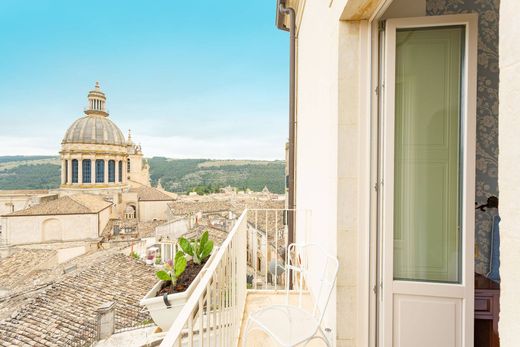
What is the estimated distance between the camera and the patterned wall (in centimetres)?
173

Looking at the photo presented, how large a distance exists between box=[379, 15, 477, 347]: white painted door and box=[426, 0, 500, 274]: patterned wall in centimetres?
66

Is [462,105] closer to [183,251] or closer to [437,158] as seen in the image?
[437,158]

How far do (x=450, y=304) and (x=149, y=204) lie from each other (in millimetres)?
25745

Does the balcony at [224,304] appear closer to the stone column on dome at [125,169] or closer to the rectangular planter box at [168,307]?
the rectangular planter box at [168,307]

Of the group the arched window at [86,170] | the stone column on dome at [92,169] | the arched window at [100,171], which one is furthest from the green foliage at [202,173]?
the arched window at [86,170]

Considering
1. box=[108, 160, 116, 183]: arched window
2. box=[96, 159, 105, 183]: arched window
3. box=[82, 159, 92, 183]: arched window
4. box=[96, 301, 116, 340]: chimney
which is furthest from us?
box=[108, 160, 116, 183]: arched window

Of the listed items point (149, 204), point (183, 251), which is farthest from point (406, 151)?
Answer: point (149, 204)

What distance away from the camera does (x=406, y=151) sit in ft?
Result: 4.48

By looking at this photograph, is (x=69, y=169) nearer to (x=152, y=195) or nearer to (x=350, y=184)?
(x=152, y=195)

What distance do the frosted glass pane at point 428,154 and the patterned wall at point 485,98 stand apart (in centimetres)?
67

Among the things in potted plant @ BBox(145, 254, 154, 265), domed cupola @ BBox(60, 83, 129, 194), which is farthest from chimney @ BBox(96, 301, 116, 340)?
domed cupola @ BBox(60, 83, 129, 194)

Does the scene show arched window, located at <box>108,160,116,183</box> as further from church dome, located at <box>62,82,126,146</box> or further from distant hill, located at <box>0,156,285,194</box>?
distant hill, located at <box>0,156,285,194</box>

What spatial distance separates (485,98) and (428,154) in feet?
2.87

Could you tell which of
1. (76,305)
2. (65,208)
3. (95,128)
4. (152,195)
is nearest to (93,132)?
(95,128)
